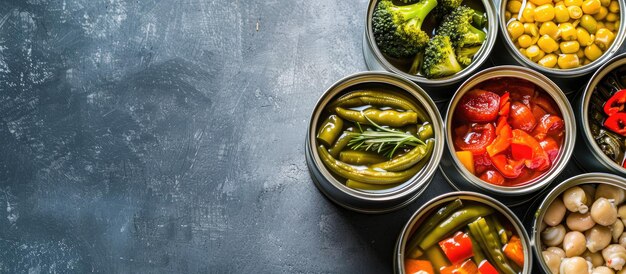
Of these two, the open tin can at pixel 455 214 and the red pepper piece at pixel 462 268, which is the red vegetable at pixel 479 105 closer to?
the open tin can at pixel 455 214

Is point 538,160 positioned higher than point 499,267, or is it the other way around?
point 538,160

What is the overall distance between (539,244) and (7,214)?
9.97ft

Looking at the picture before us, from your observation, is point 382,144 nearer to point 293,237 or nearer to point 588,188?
point 293,237

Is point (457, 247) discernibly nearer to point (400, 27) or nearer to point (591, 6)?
point (400, 27)

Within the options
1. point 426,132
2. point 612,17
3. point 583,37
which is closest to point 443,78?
point 426,132

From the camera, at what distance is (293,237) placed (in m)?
3.84

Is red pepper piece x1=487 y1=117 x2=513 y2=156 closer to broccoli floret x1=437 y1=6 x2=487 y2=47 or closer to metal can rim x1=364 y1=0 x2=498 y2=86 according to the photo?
metal can rim x1=364 y1=0 x2=498 y2=86

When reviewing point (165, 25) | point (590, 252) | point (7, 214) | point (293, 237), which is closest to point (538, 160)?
point (590, 252)

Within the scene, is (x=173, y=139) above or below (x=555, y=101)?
below

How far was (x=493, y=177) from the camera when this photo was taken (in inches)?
143

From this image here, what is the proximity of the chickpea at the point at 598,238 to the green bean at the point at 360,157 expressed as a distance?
1224 mm

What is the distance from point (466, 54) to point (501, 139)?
0.53 metres

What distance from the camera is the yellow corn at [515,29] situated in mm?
3779

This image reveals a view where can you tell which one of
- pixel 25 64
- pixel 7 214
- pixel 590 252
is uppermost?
pixel 25 64
